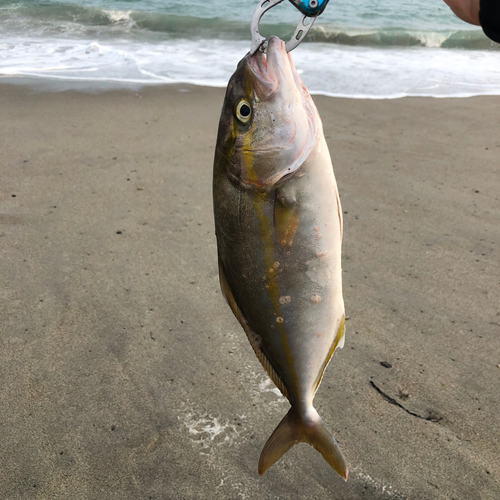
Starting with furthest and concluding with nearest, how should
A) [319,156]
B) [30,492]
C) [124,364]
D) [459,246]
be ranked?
1. [459,246]
2. [124,364]
3. [30,492]
4. [319,156]

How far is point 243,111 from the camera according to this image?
68.1 inches

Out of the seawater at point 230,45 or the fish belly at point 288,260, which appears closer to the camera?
the fish belly at point 288,260

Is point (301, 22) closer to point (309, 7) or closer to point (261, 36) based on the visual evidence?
point (309, 7)

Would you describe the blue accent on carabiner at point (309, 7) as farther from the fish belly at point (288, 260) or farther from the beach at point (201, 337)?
the beach at point (201, 337)

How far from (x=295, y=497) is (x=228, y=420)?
22.8 inches

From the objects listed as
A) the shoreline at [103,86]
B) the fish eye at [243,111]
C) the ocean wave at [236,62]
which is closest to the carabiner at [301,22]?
the fish eye at [243,111]

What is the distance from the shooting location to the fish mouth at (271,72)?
1.68m

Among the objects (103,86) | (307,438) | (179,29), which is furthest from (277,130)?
(179,29)

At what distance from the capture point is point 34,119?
6996 millimetres

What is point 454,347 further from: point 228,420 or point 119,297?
point 119,297

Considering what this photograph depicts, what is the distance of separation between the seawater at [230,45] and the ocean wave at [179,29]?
0.03 m

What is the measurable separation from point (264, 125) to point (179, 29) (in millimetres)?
13829

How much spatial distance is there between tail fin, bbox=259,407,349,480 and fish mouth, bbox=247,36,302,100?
1129 mm

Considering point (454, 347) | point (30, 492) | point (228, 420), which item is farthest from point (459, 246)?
point (30, 492)
